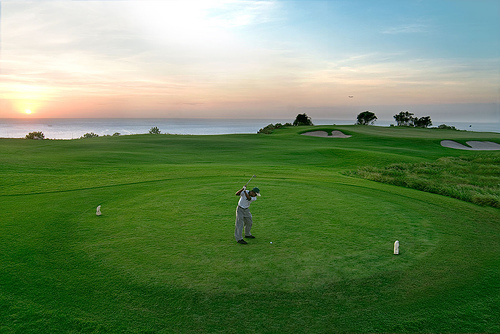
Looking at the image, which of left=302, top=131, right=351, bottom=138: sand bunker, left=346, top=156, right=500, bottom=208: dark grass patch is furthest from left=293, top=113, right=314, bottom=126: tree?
left=346, top=156, right=500, bottom=208: dark grass patch

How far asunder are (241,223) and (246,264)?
169 cm

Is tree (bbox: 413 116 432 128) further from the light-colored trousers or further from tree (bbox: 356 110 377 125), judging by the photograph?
the light-colored trousers

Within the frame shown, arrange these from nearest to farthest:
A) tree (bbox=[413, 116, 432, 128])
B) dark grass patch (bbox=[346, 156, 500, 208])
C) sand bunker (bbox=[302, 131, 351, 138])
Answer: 1. dark grass patch (bbox=[346, 156, 500, 208])
2. sand bunker (bbox=[302, 131, 351, 138])
3. tree (bbox=[413, 116, 432, 128])

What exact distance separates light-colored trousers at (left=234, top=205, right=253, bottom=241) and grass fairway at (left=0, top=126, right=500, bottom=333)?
41cm

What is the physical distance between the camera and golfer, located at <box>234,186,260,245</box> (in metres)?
9.85

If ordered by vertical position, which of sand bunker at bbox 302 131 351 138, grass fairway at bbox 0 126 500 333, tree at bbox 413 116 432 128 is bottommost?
grass fairway at bbox 0 126 500 333

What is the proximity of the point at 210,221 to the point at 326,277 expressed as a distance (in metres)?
5.13

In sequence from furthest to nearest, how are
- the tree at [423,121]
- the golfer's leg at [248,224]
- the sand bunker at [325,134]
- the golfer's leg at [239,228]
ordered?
the tree at [423,121]
the sand bunker at [325,134]
the golfer's leg at [248,224]
the golfer's leg at [239,228]

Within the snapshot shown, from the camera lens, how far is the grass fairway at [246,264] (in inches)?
253

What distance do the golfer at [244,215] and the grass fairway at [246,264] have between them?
1.33 feet

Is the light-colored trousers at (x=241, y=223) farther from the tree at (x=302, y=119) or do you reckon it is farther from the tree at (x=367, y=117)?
the tree at (x=367, y=117)

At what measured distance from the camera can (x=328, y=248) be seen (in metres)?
9.43

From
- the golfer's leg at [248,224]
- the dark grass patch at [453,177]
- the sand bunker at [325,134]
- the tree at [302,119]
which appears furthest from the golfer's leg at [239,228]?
the tree at [302,119]

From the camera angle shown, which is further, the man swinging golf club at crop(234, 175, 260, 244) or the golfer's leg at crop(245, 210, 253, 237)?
the golfer's leg at crop(245, 210, 253, 237)
